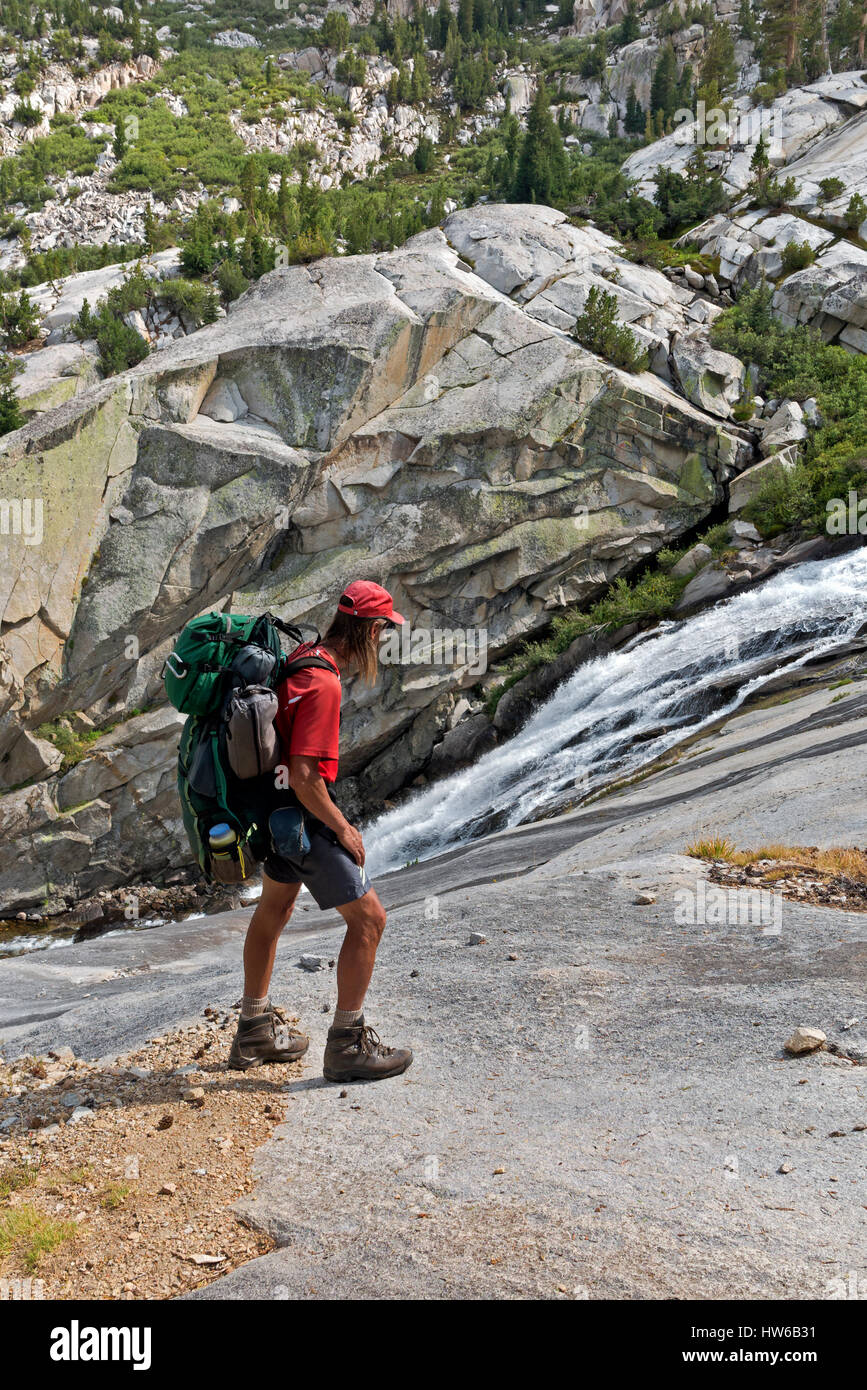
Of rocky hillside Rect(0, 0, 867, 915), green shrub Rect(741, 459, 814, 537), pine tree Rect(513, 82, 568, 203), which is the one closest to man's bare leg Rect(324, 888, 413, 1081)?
rocky hillside Rect(0, 0, 867, 915)

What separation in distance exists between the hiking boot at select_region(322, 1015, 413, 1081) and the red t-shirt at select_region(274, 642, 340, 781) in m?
1.63

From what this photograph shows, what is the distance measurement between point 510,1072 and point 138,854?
2218 centimetres

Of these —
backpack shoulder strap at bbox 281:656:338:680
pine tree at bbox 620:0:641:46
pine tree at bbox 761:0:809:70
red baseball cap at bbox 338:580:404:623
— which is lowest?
backpack shoulder strap at bbox 281:656:338:680

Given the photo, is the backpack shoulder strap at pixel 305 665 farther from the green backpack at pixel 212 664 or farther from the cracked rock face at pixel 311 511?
the cracked rock face at pixel 311 511

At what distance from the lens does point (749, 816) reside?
35.5 feet

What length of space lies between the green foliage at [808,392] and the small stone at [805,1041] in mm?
22401

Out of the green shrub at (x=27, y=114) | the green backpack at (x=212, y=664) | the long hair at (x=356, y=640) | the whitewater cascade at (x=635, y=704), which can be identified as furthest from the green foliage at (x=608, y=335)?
the green shrub at (x=27, y=114)

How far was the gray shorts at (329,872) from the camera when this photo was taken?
5227mm

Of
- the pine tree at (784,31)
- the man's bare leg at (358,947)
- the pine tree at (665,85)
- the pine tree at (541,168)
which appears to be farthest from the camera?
the pine tree at (665,85)

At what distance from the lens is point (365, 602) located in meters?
5.45

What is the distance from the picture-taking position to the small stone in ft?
17.2

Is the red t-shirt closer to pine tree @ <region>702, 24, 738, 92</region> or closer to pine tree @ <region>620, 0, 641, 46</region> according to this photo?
pine tree @ <region>702, 24, 738, 92</region>
